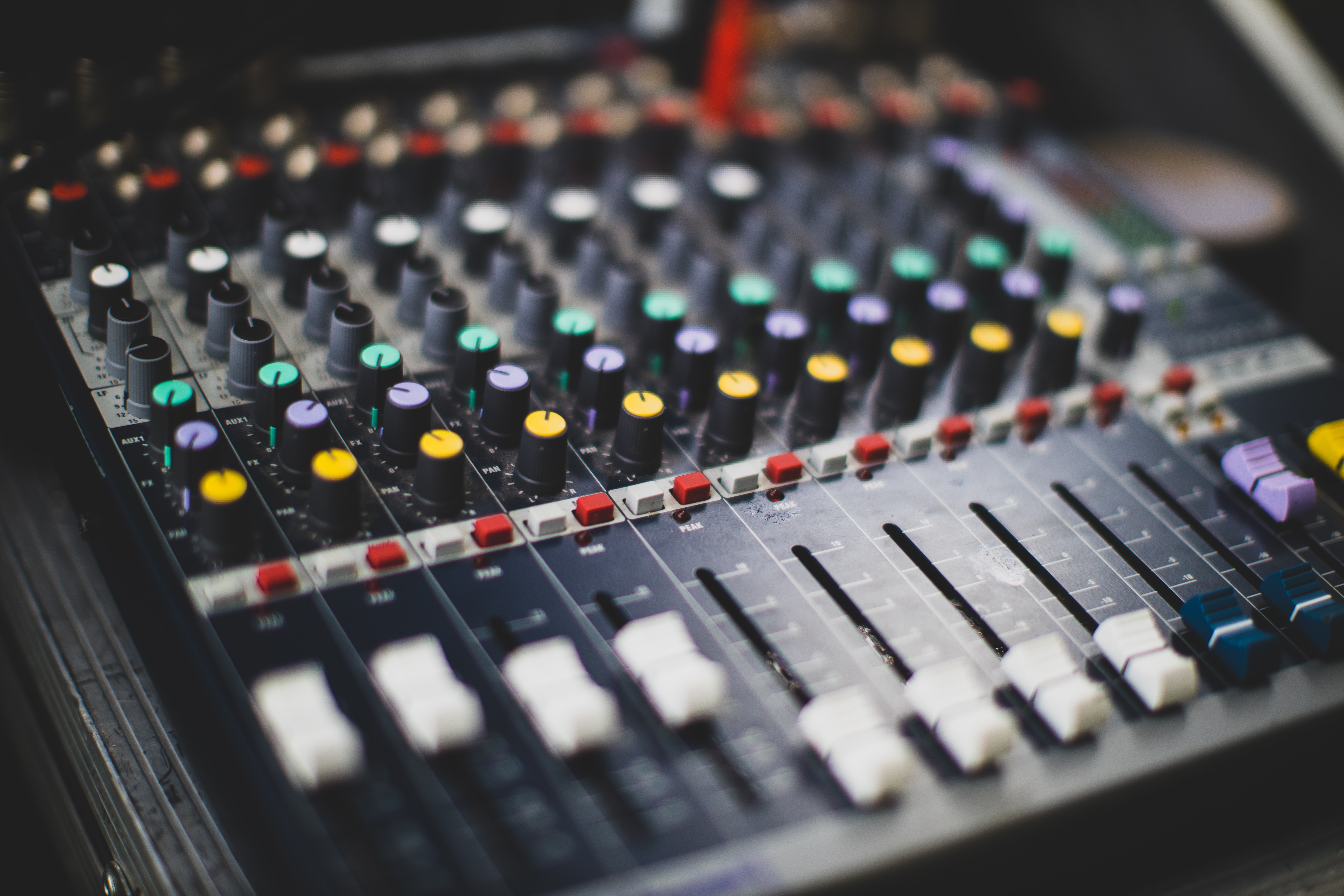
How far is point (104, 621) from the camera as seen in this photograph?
106 cm

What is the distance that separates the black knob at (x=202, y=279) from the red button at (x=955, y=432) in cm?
71

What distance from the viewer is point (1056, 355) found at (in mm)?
1168

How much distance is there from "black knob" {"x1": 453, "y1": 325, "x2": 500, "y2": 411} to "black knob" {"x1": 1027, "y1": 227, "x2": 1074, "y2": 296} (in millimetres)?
667

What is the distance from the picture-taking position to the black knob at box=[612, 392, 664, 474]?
3.18ft

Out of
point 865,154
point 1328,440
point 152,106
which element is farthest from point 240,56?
point 1328,440

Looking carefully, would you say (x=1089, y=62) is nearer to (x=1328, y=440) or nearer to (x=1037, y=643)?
(x=1328, y=440)

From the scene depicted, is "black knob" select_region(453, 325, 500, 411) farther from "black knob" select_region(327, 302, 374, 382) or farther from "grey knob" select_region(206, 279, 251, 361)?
"grey knob" select_region(206, 279, 251, 361)

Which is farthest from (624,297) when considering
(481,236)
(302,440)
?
(302,440)

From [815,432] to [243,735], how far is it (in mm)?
578

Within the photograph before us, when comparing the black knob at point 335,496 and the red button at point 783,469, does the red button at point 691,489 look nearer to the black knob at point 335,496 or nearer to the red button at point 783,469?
the red button at point 783,469

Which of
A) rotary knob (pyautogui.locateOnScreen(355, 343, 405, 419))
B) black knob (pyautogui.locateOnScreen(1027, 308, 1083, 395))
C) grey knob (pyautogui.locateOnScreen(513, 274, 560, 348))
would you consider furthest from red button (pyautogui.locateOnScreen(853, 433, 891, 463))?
rotary knob (pyautogui.locateOnScreen(355, 343, 405, 419))

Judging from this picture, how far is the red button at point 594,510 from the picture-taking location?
92cm

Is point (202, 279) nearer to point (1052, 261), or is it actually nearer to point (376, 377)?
point (376, 377)

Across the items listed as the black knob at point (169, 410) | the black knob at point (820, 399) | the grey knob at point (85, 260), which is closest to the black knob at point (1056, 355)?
the black knob at point (820, 399)
